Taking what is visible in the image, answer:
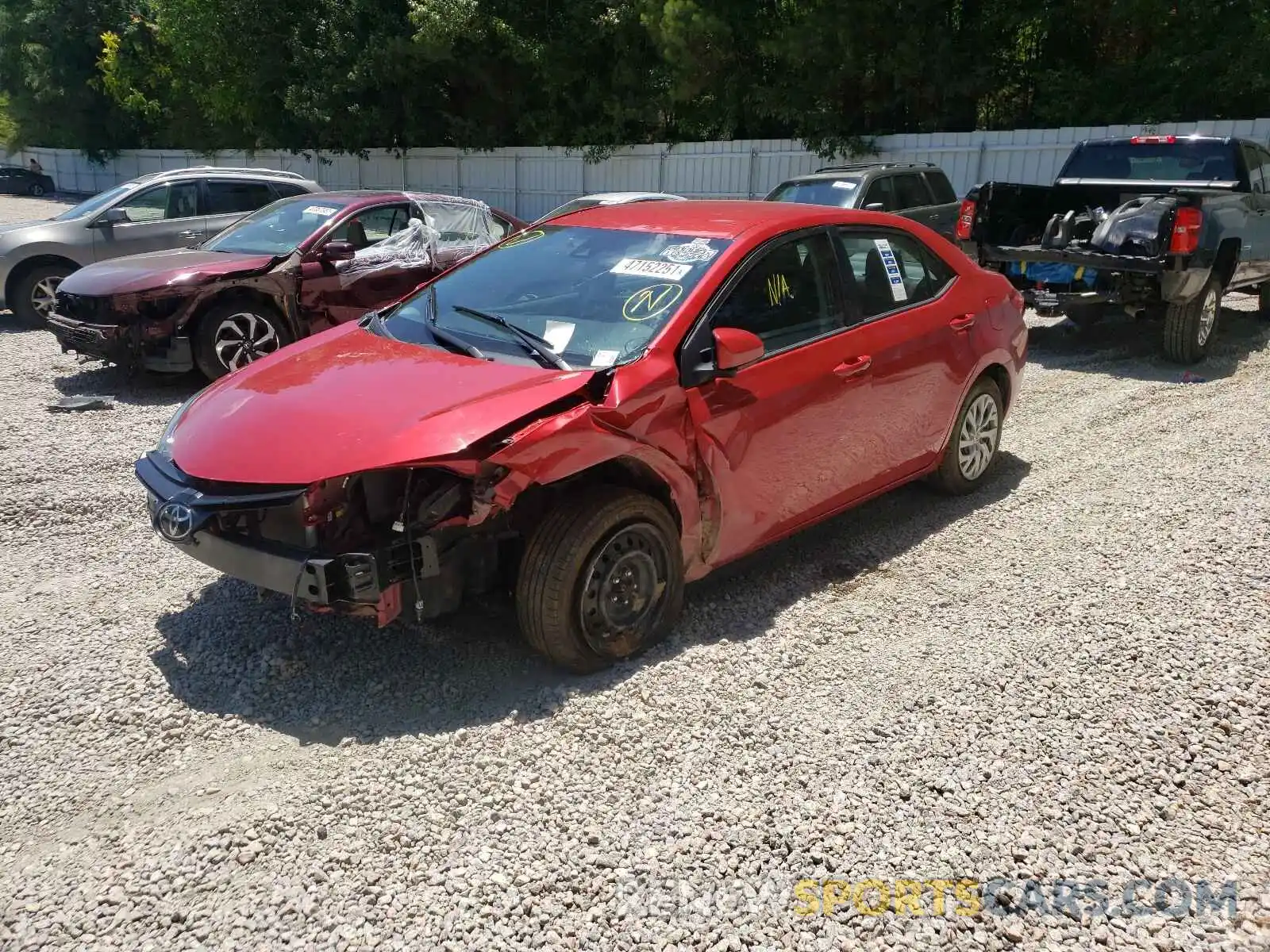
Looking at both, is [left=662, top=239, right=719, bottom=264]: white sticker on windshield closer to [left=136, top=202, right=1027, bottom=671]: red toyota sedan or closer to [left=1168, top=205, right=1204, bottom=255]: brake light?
[left=136, top=202, right=1027, bottom=671]: red toyota sedan

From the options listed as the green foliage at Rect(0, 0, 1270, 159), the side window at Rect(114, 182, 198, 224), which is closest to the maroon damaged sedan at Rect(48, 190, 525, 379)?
the side window at Rect(114, 182, 198, 224)

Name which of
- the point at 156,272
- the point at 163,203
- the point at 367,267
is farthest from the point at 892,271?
the point at 163,203

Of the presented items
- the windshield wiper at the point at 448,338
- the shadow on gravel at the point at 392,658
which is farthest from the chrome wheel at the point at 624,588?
the windshield wiper at the point at 448,338

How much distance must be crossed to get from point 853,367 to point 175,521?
2.87 m

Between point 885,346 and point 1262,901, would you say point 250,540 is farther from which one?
point 1262,901

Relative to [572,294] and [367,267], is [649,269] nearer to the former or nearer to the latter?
[572,294]

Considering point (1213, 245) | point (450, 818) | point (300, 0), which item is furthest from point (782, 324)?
point (300, 0)

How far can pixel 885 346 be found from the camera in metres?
4.79

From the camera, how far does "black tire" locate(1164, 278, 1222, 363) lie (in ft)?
28.8

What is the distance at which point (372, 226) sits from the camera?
915cm

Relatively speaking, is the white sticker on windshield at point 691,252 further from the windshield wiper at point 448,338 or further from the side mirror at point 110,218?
the side mirror at point 110,218

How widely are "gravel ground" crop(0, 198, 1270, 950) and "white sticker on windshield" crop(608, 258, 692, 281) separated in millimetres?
1410

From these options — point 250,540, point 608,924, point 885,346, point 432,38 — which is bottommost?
point 608,924

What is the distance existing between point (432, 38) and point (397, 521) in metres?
24.2
